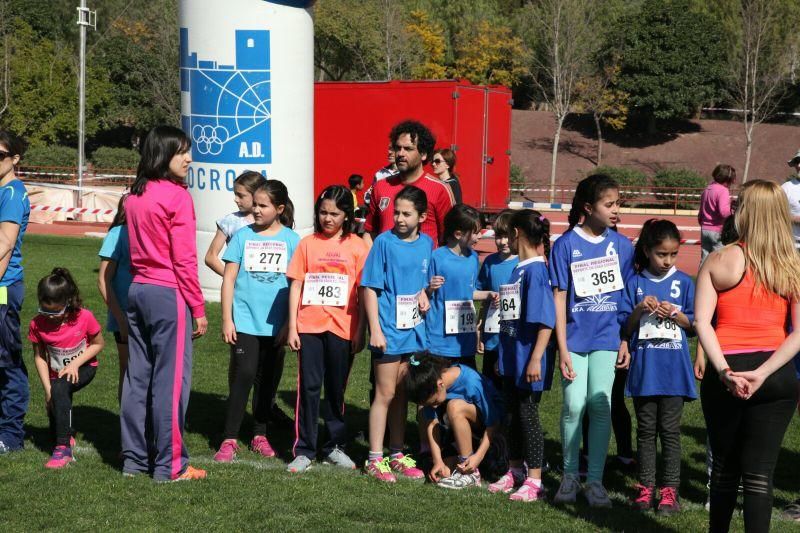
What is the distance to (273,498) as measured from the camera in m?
5.56

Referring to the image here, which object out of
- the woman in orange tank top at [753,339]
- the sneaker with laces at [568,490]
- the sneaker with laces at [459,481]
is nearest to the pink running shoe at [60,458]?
the sneaker with laces at [459,481]

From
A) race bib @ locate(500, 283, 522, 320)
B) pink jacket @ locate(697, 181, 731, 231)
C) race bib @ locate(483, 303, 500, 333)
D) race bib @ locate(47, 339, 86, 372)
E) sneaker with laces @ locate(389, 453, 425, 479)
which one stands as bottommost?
sneaker with laces @ locate(389, 453, 425, 479)

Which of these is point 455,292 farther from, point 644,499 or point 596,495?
point 644,499

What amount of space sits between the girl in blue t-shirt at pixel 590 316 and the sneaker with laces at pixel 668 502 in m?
0.30

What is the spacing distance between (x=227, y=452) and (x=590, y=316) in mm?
2528

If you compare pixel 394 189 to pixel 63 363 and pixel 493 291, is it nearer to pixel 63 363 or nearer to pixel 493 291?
pixel 493 291

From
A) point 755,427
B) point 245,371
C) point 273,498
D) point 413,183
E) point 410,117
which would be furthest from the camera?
point 410,117

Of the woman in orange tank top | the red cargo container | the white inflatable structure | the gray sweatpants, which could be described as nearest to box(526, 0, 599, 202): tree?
the red cargo container

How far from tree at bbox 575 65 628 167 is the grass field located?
41.2m

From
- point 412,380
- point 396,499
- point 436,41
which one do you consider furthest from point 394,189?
point 436,41

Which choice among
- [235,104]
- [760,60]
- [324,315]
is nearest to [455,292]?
[324,315]

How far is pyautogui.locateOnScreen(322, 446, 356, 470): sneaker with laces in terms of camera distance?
20.8ft

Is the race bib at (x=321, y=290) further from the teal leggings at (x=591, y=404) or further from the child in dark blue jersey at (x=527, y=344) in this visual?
the teal leggings at (x=591, y=404)

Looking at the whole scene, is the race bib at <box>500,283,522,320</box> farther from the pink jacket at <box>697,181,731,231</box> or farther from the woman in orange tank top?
the pink jacket at <box>697,181,731,231</box>
